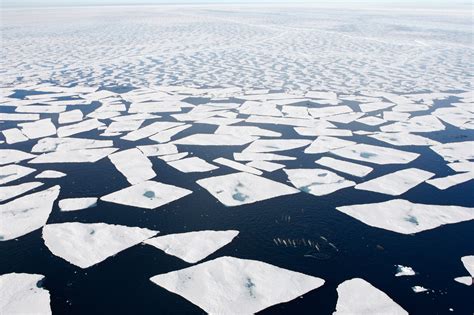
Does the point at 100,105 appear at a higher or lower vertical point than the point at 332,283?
higher

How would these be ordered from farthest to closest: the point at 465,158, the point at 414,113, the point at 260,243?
the point at 414,113, the point at 465,158, the point at 260,243

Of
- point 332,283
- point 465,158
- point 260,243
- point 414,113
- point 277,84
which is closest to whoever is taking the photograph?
point 332,283

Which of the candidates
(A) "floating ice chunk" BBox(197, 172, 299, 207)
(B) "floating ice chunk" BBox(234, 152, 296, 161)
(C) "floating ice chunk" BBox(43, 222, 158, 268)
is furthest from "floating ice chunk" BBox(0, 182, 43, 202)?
(B) "floating ice chunk" BBox(234, 152, 296, 161)

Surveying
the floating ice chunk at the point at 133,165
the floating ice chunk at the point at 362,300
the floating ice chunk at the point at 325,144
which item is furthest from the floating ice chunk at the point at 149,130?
the floating ice chunk at the point at 362,300

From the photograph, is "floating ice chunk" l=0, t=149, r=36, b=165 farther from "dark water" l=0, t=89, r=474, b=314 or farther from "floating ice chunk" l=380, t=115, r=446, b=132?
"floating ice chunk" l=380, t=115, r=446, b=132

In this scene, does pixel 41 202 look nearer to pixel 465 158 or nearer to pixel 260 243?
pixel 260 243

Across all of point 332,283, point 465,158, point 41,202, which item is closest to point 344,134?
point 465,158

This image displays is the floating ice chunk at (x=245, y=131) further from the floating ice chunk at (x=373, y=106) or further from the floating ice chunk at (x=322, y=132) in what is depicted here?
the floating ice chunk at (x=373, y=106)

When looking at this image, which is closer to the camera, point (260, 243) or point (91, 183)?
point (260, 243)

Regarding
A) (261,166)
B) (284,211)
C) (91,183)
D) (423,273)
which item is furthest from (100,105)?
(423,273)
